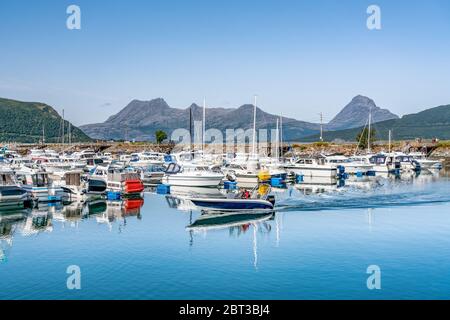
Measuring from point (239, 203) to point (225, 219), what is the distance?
4.67 feet

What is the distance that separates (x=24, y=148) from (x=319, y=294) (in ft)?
345

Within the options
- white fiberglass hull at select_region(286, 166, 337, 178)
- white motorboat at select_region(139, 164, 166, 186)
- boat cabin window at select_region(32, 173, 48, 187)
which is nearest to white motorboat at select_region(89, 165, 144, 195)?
boat cabin window at select_region(32, 173, 48, 187)

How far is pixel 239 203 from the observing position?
104 feet

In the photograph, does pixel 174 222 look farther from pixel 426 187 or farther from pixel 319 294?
pixel 426 187

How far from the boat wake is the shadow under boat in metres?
2.89

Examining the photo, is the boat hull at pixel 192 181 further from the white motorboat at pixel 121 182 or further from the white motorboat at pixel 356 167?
the white motorboat at pixel 356 167

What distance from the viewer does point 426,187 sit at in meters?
51.1

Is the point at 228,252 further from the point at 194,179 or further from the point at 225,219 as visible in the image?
the point at 194,179

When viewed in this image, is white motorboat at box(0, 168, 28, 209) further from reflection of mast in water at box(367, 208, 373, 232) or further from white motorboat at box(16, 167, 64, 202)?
reflection of mast in water at box(367, 208, 373, 232)

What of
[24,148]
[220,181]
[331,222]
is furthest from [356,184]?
[24,148]

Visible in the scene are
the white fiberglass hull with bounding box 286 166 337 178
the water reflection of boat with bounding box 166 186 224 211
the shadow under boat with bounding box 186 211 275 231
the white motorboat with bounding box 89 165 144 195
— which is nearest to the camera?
the shadow under boat with bounding box 186 211 275 231

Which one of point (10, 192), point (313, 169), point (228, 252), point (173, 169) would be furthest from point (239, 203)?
point (313, 169)

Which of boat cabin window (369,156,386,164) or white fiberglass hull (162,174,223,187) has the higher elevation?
boat cabin window (369,156,386,164)

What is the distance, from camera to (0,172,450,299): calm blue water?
1820cm
